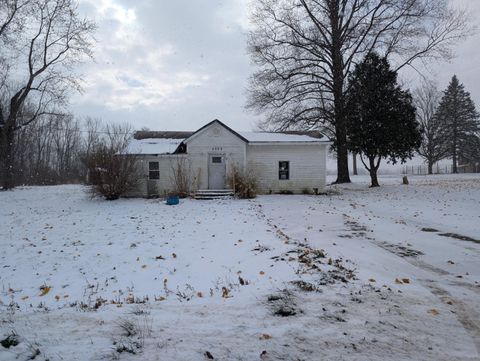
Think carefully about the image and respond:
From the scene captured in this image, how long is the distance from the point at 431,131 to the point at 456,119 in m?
3.26

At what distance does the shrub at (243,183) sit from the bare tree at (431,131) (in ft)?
115

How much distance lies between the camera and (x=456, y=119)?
45.8 m

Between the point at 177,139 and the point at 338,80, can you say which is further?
the point at 338,80

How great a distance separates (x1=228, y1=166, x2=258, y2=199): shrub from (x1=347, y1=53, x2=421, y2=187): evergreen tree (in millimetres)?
8351

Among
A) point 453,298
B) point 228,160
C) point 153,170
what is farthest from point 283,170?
point 453,298

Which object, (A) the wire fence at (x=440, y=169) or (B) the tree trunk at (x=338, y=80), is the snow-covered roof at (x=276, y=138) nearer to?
(B) the tree trunk at (x=338, y=80)

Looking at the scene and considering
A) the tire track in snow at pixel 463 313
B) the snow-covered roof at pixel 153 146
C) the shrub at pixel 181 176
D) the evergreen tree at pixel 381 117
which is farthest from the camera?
the evergreen tree at pixel 381 117

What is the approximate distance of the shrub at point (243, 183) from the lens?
18422 mm

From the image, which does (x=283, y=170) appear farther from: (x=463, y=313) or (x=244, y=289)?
(x=463, y=313)

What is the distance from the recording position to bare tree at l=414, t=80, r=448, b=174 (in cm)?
4678

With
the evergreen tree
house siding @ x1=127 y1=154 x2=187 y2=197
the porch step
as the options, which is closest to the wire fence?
the evergreen tree

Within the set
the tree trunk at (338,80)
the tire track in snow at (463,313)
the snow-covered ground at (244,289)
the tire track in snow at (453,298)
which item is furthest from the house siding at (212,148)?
the tire track in snow at (463,313)

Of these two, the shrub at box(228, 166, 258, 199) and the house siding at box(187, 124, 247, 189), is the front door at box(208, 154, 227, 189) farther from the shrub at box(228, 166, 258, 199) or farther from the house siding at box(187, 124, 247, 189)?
the shrub at box(228, 166, 258, 199)

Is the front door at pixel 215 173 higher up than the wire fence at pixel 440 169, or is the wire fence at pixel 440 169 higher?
the wire fence at pixel 440 169
